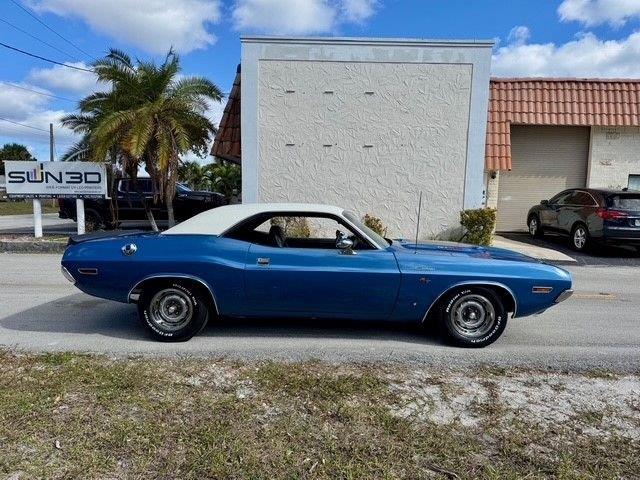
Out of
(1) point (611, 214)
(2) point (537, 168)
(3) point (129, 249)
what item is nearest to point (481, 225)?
(1) point (611, 214)

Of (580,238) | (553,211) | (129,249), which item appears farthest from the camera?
(553,211)

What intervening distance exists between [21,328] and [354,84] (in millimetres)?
9124

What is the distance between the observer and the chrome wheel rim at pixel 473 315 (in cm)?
461

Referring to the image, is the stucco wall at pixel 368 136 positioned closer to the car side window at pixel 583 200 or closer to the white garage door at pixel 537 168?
the car side window at pixel 583 200

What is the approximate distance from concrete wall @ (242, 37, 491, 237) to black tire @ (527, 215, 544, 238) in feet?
10.1

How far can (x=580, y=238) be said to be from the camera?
11.8m

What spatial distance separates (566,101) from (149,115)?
11.5 m

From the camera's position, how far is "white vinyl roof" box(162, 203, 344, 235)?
4746 mm

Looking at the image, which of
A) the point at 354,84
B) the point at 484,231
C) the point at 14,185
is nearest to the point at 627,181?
the point at 484,231

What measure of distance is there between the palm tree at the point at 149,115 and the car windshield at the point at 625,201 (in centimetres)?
990

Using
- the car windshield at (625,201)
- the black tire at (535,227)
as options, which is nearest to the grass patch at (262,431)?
the car windshield at (625,201)

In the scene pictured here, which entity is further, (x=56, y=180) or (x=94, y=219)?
(x=94, y=219)

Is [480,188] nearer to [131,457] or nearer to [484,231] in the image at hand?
[484,231]

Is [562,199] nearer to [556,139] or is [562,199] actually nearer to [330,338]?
[556,139]
